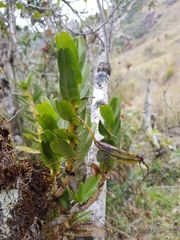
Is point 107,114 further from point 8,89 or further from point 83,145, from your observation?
point 8,89

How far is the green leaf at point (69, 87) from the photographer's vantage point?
0.44m

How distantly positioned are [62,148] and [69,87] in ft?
0.35

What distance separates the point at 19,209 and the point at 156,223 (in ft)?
3.22

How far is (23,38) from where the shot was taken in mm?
2096

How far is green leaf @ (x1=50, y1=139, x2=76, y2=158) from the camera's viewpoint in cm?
46

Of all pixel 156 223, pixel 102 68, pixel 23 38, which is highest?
pixel 23 38

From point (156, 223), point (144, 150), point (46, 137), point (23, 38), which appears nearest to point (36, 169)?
point (46, 137)

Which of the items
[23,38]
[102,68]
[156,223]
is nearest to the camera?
[102,68]

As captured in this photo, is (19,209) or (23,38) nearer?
(19,209)

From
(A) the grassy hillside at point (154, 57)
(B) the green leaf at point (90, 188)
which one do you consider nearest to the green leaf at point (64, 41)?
(B) the green leaf at point (90, 188)

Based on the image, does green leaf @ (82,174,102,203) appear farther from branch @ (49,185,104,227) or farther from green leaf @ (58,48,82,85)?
green leaf @ (58,48,82,85)

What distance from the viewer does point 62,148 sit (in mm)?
464

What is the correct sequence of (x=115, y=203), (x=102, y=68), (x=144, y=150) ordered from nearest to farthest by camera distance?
(x=102, y=68) → (x=115, y=203) → (x=144, y=150)

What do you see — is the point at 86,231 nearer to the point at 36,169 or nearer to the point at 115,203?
the point at 36,169
